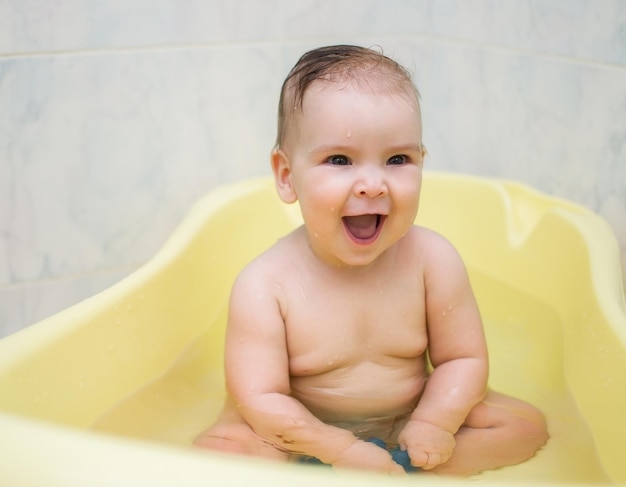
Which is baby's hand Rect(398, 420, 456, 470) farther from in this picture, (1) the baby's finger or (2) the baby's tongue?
(2) the baby's tongue

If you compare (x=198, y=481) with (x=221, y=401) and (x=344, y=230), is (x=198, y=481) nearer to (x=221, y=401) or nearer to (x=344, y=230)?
(x=344, y=230)

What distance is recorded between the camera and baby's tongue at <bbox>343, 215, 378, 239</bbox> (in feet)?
3.54

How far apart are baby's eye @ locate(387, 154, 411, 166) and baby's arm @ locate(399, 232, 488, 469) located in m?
0.16

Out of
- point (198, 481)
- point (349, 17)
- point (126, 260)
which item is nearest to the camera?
point (198, 481)

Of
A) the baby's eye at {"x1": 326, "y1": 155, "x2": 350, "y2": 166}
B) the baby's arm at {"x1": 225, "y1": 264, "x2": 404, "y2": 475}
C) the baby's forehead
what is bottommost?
the baby's arm at {"x1": 225, "y1": 264, "x2": 404, "y2": 475}

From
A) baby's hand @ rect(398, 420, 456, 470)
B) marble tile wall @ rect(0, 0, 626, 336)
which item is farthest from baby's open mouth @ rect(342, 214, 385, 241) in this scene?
marble tile wall @ rect(0, 0, 626, 336)

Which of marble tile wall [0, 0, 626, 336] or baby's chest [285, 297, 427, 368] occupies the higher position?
marble tile wall [0, 0, 626, 336]

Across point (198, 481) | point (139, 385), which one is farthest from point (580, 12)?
point (198, 481)

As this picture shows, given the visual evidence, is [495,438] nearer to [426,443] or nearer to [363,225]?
[426,443]

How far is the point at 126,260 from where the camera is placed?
161 cm

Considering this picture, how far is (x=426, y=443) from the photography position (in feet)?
3.35

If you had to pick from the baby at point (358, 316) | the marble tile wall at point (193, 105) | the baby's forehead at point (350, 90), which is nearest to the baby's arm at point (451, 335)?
the baby at point (358, 316)

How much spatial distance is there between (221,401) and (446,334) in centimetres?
35

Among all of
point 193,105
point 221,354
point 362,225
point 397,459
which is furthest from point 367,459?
point 193,105
